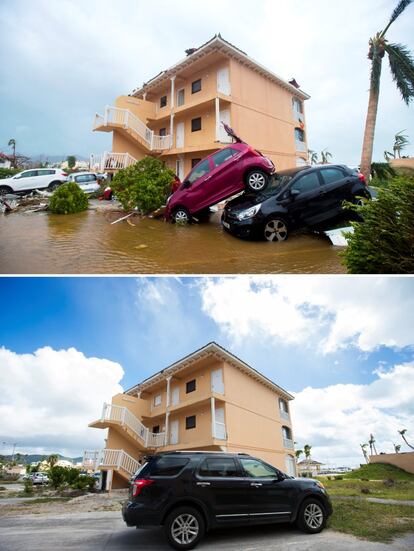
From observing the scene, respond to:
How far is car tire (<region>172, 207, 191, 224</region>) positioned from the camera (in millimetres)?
11789

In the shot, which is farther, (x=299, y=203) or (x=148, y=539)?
(x=299, y=203)

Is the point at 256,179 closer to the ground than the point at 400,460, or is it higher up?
higher up

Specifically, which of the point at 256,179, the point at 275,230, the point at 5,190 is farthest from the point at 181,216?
the point at 5,190

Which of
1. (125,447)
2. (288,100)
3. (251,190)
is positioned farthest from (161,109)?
(125,447)

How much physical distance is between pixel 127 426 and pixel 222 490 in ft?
40.9

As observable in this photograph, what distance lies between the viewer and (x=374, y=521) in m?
5.87

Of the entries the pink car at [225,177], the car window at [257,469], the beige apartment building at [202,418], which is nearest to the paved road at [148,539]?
the car window at [257,469]

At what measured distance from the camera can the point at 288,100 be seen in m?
23.6

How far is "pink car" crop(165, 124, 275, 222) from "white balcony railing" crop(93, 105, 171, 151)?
1165cm

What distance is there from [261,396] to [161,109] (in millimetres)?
18296

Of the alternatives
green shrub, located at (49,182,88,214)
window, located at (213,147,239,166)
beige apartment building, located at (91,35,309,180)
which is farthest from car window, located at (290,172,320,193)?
beige apartment building, located at (91,35,309,180)

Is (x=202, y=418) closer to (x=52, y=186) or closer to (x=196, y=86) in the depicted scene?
(x=52, y=186)

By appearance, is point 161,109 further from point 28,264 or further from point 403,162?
point 403,162

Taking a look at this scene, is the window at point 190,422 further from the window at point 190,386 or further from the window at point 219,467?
the window at point 219,467
